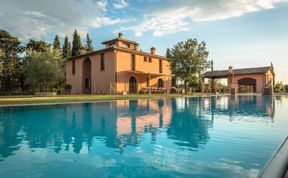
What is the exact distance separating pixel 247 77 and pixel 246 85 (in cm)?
179

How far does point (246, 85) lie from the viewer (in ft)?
154

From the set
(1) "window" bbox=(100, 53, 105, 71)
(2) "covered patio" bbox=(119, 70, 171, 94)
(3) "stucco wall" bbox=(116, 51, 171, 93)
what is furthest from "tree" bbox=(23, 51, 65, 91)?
(2) "covered patio" bbox=(119, 70, 171, 94)

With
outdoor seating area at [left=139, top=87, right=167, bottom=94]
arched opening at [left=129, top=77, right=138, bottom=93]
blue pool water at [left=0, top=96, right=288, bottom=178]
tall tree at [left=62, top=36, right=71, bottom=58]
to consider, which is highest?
tall tree at [left=62, top=36, right=71, bottom=58]

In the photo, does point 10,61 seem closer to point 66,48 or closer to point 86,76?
point 86,76

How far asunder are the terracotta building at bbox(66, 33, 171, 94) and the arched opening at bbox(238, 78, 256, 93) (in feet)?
52.6

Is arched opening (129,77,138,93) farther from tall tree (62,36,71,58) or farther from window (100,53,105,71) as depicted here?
tall tree (62,36,71,58)

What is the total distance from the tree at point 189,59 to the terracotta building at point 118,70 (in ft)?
8.35

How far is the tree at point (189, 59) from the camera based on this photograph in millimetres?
36716

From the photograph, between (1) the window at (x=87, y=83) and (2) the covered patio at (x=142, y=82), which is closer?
(2) the covered patio at (x=142, y=82)

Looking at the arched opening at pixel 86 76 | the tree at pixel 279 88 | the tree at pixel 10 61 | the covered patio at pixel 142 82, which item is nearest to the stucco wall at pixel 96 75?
the arched opening at pixel 86 76

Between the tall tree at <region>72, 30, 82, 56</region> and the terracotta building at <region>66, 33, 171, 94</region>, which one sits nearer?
the terracotta building at <region>66, 33, 171, 94</region>

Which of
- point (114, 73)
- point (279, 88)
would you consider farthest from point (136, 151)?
point (279, 88)

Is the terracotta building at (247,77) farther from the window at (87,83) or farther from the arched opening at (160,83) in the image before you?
A: the window at (87,83)

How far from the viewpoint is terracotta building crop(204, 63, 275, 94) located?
145 ft
